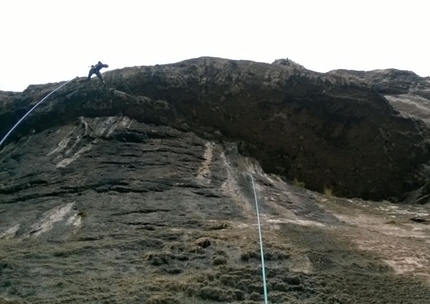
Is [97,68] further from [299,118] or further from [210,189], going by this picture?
[299,118]

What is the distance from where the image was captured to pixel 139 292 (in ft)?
15.0

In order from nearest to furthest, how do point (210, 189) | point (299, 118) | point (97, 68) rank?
point (210, 189) < point (97, 68) < point (299, 118)

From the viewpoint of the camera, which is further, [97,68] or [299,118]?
[299,118]

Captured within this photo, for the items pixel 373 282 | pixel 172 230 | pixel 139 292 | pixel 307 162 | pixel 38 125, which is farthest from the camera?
pixel 307 162

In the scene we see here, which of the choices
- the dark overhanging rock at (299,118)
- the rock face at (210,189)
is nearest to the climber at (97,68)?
the rock face at (210,189)

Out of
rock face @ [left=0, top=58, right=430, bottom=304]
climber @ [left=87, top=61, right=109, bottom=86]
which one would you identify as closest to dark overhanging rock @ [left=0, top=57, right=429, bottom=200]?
rock face @ [left=0, top=58, right=430, bottom=304]

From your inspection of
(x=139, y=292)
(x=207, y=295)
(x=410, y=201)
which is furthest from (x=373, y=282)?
(x=410, y=201)

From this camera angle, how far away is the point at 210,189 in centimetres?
848

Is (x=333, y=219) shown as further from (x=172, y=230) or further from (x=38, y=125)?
(x=38, y=125)

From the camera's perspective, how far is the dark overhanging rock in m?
12.8

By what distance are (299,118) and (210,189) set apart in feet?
18.7

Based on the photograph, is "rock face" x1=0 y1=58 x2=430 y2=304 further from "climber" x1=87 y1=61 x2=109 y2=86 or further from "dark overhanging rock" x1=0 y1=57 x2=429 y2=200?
"climber" x1=87 y1=61 x2=109 y2=86

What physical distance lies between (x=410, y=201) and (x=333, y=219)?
15.8 ft

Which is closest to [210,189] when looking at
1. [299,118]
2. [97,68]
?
[97,68]
